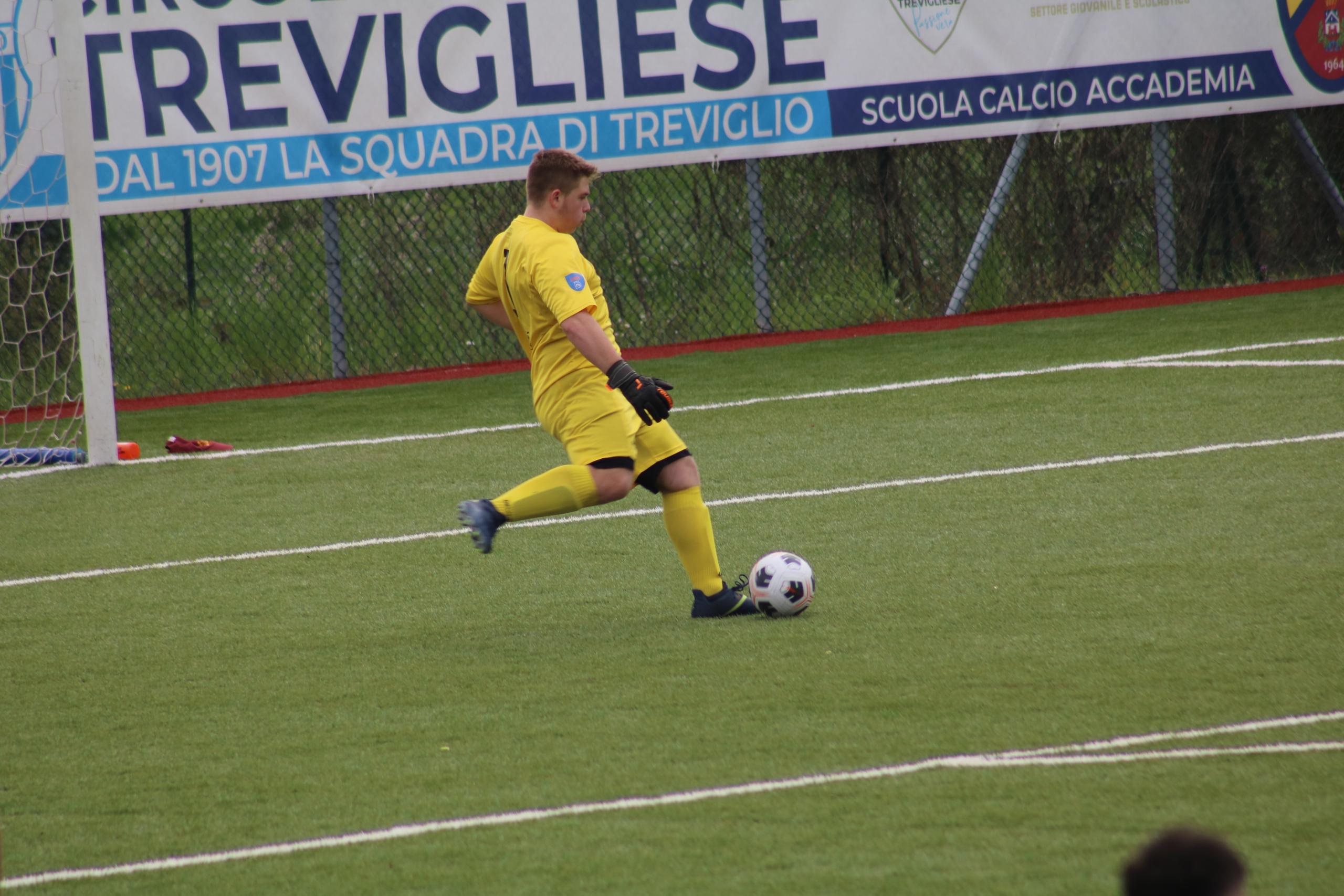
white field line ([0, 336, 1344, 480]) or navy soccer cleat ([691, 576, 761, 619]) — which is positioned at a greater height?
white field line ([0, 336, 1344, 480])

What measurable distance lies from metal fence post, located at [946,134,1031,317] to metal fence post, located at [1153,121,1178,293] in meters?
1.16

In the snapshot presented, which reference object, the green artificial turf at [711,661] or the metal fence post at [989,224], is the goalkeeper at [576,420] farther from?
the metal fence post at [989,224]

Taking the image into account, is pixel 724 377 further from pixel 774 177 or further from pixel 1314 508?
pixel 1314 508

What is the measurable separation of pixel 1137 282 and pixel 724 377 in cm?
506

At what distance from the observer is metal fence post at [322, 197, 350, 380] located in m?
12.8

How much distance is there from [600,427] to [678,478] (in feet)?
1.08

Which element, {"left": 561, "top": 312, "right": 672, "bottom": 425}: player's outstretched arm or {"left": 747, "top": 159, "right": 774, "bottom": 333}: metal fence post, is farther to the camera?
{"left": 747, "top": 159, "right": 774, "bottom": 333}: metal fence post

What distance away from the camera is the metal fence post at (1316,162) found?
47.9 feet

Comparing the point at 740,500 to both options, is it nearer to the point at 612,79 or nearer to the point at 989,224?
the point at 612,79

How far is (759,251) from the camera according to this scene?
545 inches

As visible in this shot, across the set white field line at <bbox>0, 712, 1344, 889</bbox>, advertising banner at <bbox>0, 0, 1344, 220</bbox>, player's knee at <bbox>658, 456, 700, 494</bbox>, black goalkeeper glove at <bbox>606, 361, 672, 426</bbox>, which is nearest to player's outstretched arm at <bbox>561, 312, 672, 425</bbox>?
black goalkeeper glove at <bbox>606, 361, 672, 426</bbox>

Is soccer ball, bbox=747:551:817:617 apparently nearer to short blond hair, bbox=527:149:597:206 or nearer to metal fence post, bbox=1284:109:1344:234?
short blond hair, bbox=527:149:597:206

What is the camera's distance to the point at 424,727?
15.6ft

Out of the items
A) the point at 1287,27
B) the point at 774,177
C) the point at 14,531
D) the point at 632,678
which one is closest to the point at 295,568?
the point at 14,531
